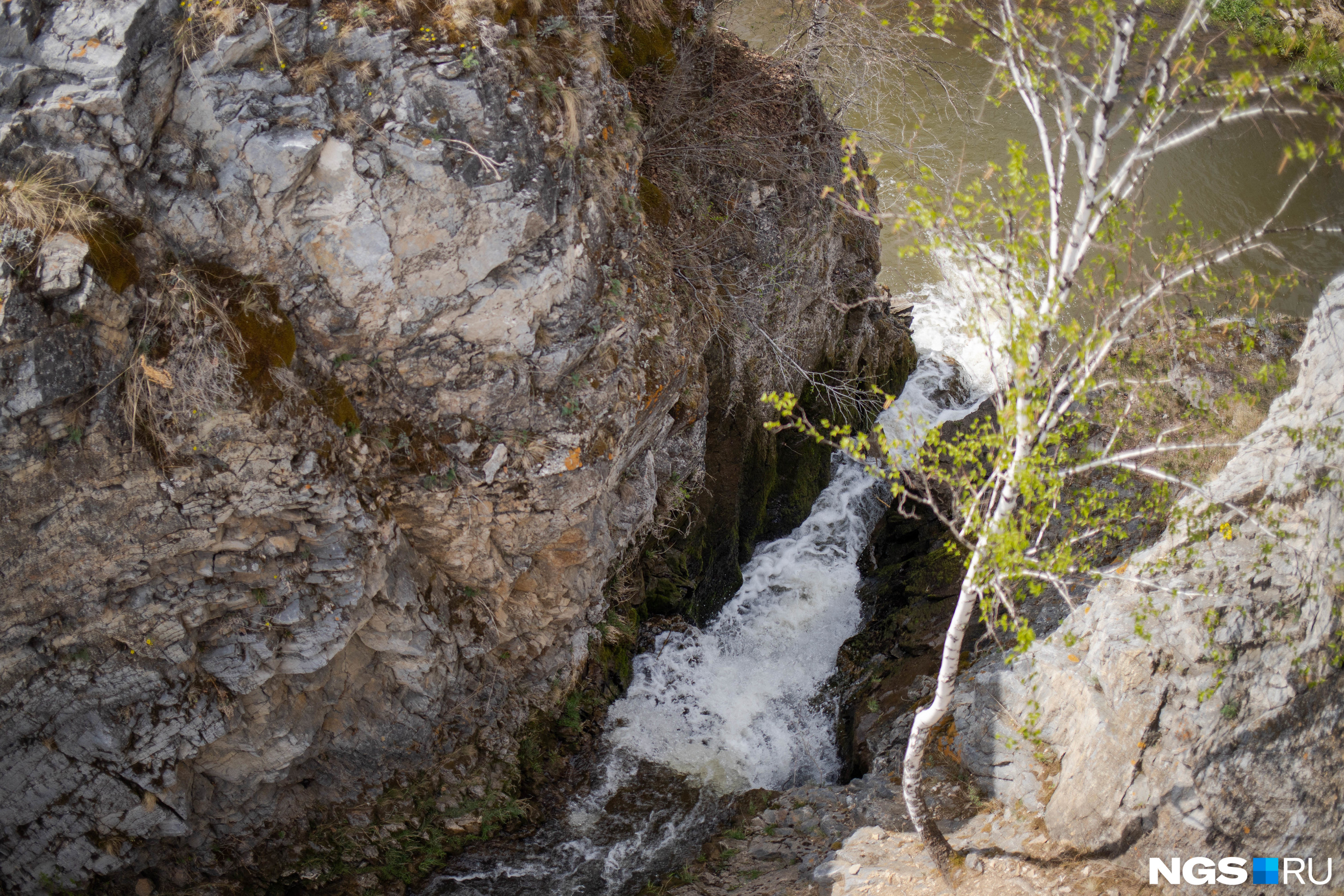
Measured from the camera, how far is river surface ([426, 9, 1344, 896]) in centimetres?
764

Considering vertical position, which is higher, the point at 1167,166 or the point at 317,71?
the point at 1167,166

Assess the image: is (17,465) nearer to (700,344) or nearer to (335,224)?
(335,224)

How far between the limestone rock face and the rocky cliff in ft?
14.4

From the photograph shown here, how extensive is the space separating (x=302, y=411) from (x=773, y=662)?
6.41 m

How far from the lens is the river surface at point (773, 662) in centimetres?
764

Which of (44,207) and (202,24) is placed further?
(202,24)

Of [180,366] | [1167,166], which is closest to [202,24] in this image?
[180,366]

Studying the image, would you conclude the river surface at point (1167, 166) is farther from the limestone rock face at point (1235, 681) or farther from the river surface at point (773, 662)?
the limestone rock face at point (1235, 681)

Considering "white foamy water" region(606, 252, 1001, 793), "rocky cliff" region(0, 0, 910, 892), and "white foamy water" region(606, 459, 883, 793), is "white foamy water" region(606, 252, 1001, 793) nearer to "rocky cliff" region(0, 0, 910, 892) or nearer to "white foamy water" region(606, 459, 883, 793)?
"white foamy water" region(606, 459, 883, 793)

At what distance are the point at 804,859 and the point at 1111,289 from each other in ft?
17.8

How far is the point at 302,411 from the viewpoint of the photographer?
5.77 metres

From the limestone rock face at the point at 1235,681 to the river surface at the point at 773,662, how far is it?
140 centimetres

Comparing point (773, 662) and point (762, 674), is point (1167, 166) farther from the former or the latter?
point (762, 674)

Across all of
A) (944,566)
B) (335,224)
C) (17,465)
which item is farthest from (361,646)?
(944,566)
